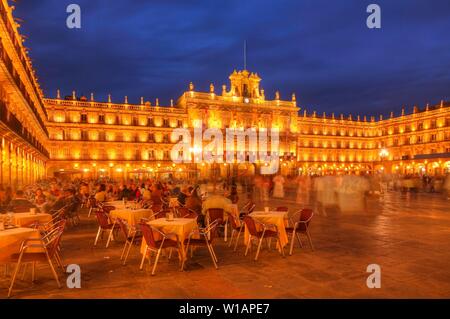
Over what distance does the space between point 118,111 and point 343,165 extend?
46.0 m

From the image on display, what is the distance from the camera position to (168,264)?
7.39m

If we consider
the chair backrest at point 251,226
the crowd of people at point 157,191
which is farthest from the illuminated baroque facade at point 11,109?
the chair backrest at point 251,226

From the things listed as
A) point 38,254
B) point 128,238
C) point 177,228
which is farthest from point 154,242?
point 38,254

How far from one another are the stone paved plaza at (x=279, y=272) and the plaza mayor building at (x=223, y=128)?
33.7m

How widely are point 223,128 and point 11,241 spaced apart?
55892 millimetres

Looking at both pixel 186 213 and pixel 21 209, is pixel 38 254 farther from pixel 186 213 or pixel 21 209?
pixel 21 209

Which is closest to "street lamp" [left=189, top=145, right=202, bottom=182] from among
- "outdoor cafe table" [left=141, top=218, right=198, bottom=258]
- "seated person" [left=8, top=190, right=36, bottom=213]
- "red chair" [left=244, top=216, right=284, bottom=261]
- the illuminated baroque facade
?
the illuminated baroque facade

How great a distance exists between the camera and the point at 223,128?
61.6 metres

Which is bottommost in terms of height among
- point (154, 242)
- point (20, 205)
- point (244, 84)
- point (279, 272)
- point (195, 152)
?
point (279, 272)

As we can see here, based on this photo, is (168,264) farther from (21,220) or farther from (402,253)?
(402,253)

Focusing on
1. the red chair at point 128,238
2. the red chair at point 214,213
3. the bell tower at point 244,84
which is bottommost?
the red chair at point 128,238

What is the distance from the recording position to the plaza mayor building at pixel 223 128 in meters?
53.2

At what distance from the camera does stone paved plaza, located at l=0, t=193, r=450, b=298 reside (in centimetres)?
562

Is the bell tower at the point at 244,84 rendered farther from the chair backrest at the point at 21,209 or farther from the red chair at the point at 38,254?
the red chair at the point at 38,254
